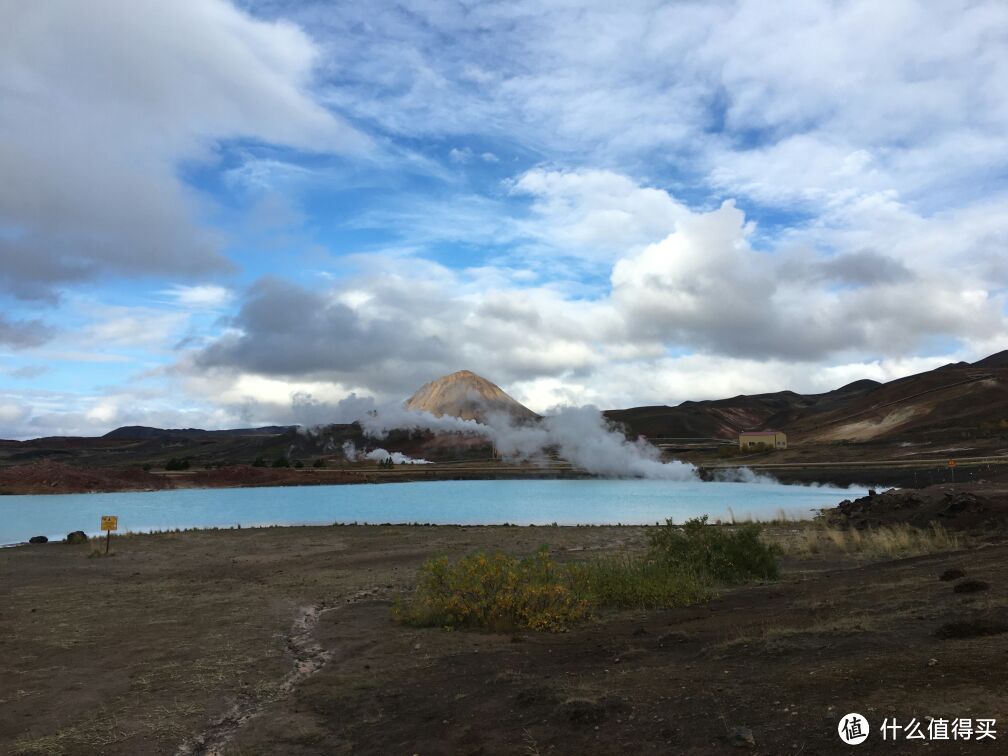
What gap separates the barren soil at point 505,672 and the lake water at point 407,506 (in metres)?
25.9

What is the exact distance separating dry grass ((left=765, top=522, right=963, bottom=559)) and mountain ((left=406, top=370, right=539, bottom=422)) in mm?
152550

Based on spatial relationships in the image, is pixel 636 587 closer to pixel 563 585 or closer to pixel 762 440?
pixel 563 585

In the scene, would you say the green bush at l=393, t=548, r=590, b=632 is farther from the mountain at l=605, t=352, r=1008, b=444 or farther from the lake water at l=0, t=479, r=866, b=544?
the mountain at l=605, t=352, r=1008, b=444

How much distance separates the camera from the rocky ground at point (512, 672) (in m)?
5.99

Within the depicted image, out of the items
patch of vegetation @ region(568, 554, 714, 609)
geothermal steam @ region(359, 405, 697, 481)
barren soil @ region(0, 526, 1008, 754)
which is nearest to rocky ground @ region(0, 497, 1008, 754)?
barren soil @ region(0, 526, 1008, 754)

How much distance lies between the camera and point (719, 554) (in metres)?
16.1

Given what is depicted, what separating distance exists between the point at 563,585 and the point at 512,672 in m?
5.10

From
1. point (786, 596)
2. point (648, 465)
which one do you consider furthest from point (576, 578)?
point (648, 465)

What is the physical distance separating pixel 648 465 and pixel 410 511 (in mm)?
50005

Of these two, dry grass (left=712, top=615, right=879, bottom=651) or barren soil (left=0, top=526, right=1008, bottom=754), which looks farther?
dry grass (left=712, top=615, right=879, bottom=651)

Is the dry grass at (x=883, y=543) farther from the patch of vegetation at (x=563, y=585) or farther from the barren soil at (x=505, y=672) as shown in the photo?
the barren soil at (x=505, y=672)

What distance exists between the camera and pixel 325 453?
149m

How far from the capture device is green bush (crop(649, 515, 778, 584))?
15.8m

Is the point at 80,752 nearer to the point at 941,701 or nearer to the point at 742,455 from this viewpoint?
the point at 941,701
